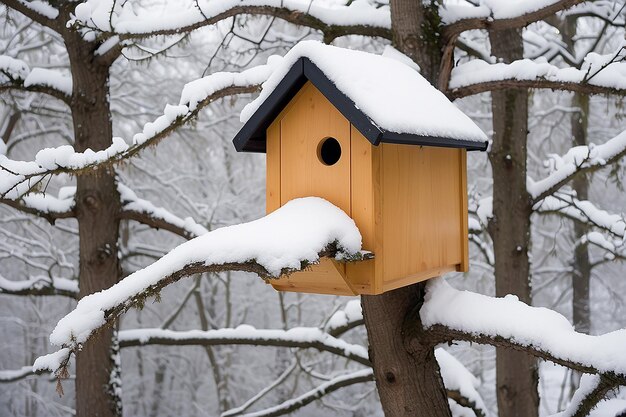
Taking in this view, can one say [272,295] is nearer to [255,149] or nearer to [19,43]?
[19,43]

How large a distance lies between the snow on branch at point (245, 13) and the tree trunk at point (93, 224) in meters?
1.28

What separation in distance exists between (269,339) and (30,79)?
2.60 meters

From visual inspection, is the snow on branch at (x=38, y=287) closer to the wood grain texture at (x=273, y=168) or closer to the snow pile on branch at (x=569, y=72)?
the wood grain texture at (x=273, y=168)

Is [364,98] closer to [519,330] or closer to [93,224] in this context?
[519,330]

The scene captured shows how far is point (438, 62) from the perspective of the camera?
10.8 feet

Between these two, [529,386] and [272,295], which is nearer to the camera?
[529,386]

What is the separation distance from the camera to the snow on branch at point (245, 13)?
3297mm

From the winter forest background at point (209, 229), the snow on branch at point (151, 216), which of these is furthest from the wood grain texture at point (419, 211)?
the winter forest background at point (209, 229)

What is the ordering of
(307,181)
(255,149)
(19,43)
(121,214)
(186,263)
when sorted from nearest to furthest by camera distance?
(186,263)
(307,181)
(255,149)
(121,214)
(19,43)

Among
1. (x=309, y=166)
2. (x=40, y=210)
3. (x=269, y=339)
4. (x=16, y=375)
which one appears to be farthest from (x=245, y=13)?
(x=16, y=375)

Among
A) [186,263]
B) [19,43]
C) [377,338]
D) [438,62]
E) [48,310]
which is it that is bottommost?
[48,310]

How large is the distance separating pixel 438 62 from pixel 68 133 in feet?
21.2

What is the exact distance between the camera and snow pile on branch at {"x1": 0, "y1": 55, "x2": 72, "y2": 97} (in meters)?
4.14

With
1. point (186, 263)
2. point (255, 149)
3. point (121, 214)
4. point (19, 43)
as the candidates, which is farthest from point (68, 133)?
point (186, 263)
